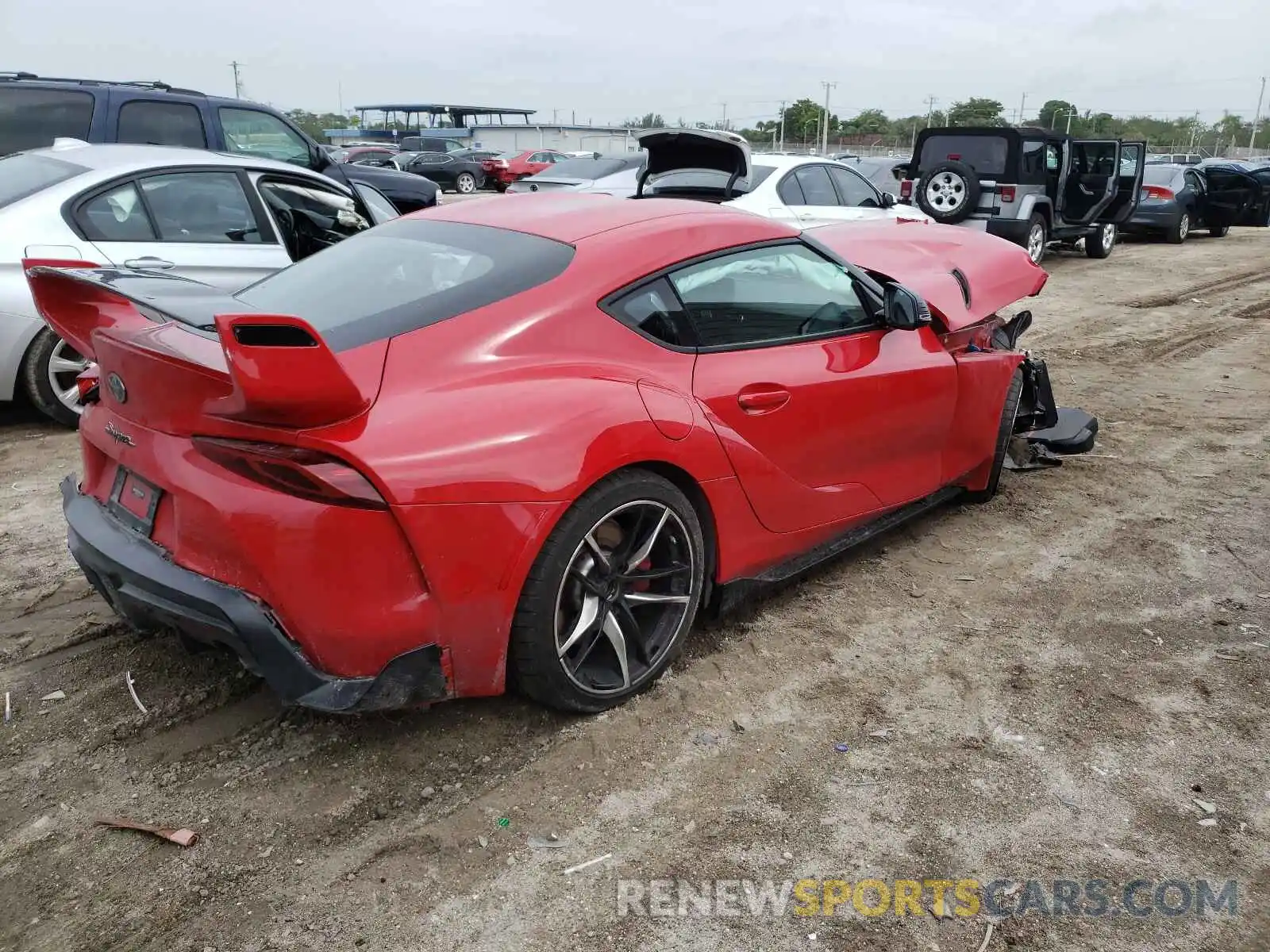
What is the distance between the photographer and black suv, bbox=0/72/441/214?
7.00 meters

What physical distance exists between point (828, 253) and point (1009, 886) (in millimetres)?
2332

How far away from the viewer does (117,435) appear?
109 inches

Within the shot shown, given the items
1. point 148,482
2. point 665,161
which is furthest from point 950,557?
point 665,161

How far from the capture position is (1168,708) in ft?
10.3

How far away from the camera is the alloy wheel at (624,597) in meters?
2.81

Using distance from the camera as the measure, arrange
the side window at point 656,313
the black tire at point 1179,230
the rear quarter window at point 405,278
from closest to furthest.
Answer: the rear quarter window at point 405,278 < the side window at point 656,313 < the black tire at point 1179,230

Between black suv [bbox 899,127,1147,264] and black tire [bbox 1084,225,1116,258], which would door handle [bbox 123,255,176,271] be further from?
black tire [bbox 1084,225,1116,258]

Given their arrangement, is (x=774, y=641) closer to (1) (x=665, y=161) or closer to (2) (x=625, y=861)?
(2) (x=625, y=861)

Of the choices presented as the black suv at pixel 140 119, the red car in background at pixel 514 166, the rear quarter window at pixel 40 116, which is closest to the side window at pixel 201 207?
the black suv at pixel 140 119

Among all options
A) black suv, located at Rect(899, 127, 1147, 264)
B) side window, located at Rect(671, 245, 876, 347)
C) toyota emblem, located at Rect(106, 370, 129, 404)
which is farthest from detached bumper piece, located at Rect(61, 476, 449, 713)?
black suv, located at Rect(899, 127, 1147, 264)

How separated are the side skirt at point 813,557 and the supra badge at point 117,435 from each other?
186 cm

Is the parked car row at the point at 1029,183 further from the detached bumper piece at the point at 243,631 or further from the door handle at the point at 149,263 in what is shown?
the detached bumper piece at the point at 243,631

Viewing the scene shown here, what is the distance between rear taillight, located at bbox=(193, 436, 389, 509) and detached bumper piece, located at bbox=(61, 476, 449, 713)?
0.32 m

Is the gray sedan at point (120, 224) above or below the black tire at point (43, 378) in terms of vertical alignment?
above
